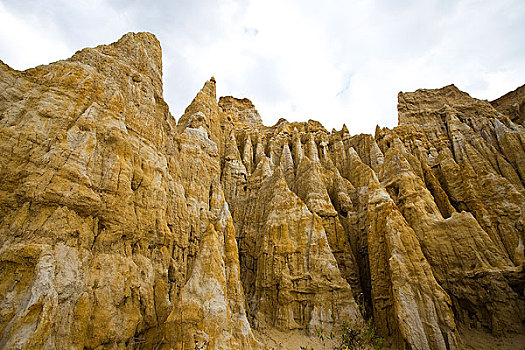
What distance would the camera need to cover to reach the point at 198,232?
1634 cm

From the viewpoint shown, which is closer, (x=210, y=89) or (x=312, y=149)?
(x=210, y=89)

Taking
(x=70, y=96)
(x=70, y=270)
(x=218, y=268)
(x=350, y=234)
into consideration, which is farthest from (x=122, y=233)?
(x=350, y=234)

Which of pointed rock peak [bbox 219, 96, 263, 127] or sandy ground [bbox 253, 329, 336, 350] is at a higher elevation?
pointed rock peak [bbox 219, 96, 263, 127]

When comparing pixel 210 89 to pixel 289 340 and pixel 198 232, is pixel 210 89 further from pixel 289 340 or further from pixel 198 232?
pixel 289 340

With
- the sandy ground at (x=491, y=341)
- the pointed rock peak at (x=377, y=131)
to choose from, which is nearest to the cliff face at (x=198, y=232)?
the sandy ground at (x=491, y=341)

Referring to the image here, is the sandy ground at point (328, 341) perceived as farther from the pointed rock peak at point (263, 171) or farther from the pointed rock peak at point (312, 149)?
the pointed rock peak at point (312, 149)

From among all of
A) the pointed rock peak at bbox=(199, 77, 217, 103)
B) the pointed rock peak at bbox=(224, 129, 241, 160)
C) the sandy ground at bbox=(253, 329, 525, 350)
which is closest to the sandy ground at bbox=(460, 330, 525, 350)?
the sandy ground at bbox=(253, 329, 525, 350)

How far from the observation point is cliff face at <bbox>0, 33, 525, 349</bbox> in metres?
9.13

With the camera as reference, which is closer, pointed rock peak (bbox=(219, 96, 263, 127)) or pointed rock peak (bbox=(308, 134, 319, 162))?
pointed rock peak (bbox=(308, 134, 319, 162))

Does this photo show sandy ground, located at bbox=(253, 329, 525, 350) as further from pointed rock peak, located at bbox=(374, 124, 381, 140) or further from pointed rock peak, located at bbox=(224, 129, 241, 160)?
pointed rock peak, located at bbox=(374, 124, 381, 140)

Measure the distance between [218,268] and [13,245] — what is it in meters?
7.95

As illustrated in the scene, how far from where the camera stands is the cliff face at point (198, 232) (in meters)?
9.13

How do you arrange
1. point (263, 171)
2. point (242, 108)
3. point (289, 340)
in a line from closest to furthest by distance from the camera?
point (289, 340) → point (263, 171) → point (242, 108)

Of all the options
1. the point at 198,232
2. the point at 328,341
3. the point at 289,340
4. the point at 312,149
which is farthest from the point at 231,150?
the point at 328,341
